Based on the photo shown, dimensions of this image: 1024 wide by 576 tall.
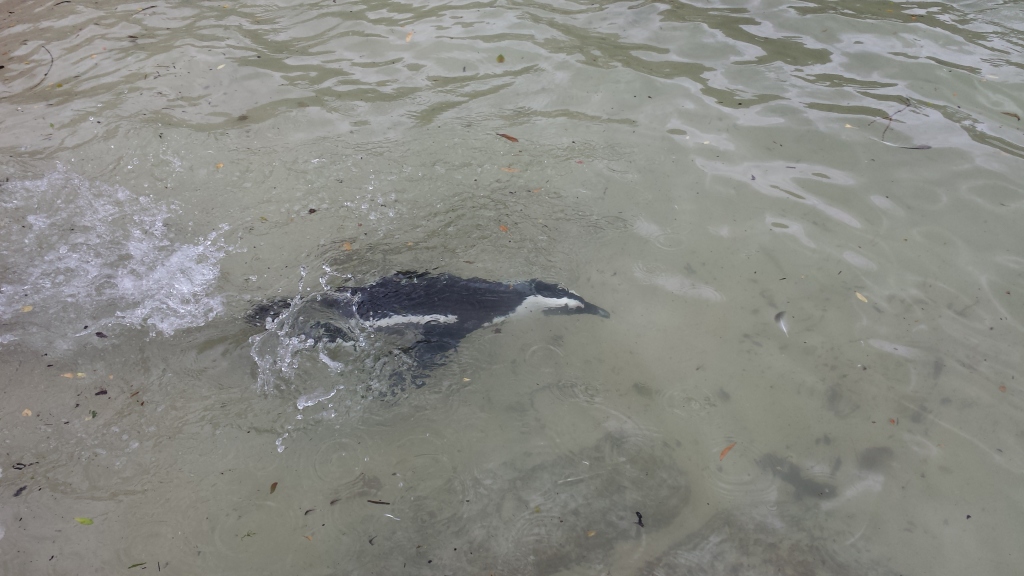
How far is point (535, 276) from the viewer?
15.9 ft

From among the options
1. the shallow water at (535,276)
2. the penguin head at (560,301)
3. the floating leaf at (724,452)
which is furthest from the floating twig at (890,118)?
the floating leaf at (724,452)

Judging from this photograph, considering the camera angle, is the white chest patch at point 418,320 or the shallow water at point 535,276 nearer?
the shallow water at point 535,276

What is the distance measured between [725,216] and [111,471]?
216 inches

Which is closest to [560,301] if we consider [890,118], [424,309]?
[424,309]

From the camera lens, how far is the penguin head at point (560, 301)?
14.7 feet

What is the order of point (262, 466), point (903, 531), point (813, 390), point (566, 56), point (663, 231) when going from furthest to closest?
point (566, 56)
point (663, 231)
point (813, 390)
point (262, 466)
point (903, 531)

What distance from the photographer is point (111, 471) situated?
390 cm

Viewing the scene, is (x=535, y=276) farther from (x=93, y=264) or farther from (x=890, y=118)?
(x=890, y=118)

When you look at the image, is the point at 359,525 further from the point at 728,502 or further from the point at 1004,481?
the point at 1004,481

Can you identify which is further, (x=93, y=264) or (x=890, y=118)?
(x=890, y=118)

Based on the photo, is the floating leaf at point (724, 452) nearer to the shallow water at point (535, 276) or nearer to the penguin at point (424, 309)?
the shallow water at point (535, 276)

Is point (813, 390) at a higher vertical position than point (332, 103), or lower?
lower

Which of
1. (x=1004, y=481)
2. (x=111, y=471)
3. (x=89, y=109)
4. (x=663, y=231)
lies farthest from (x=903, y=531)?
(x=89, y=109)

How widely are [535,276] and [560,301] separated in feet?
1.53
